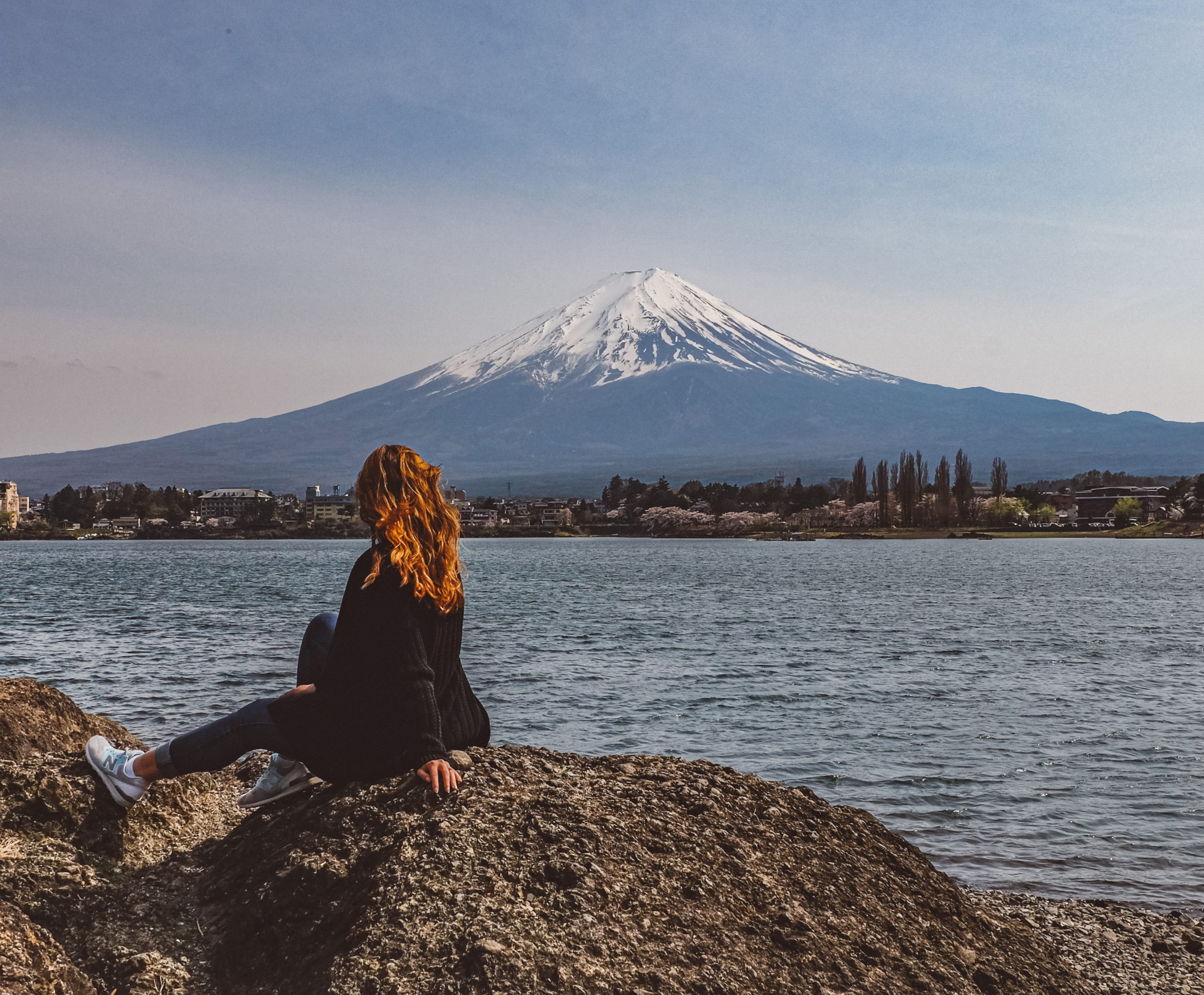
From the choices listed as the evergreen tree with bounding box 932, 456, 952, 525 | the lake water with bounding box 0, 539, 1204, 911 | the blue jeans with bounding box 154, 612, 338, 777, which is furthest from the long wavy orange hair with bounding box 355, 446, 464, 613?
the evergreen tree with bounding box 932, 456, 952, 525

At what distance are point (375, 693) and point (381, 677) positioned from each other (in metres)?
0.08

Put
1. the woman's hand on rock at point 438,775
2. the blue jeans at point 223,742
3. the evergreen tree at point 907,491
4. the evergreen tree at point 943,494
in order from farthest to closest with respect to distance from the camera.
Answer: the evergreen tree at point 943,494 → the evergreen tree at point 907,491 → the blue jeans at point 223,742 → the woman's hand on rock at point 438,775

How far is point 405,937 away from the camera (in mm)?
4441

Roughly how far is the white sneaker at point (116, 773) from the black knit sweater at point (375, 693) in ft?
2.92

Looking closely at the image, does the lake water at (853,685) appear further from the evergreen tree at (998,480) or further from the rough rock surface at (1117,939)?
the evergreen tree at (998,480)

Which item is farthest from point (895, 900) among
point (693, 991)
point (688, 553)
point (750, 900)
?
point (688, 553)

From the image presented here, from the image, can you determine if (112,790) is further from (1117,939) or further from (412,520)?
(1117,939)

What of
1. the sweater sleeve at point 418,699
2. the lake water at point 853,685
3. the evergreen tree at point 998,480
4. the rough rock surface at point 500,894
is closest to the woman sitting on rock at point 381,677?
the sweater sleeve at point 418,699

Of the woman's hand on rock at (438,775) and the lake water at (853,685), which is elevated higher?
the woman's hand on rock at (438,775)

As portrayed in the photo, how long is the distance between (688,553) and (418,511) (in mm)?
136577

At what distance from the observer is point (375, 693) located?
5.22 m

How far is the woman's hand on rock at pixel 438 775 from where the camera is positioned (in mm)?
5188

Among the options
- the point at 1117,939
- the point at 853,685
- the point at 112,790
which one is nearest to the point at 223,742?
the point at 112,790

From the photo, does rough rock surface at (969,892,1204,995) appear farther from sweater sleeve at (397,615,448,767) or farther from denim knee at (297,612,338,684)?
denim knee at (297,612,338,684)
